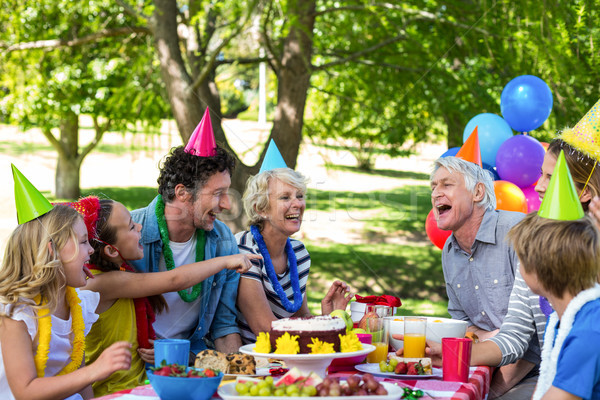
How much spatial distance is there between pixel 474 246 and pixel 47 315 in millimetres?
2269

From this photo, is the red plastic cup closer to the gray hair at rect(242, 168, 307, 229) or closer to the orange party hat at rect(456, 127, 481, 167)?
the gray hair at rect(242, 168, 307, 229)

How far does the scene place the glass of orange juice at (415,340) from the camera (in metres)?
2.74

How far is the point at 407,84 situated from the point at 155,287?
6141mm

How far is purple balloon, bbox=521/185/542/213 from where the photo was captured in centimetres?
507

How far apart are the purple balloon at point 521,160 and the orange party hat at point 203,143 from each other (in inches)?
98.5

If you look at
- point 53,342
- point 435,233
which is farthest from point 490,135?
point 53,342

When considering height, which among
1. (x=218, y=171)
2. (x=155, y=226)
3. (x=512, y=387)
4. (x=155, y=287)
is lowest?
(x=512, y=387)

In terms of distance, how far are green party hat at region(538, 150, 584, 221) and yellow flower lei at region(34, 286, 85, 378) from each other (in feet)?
5.96

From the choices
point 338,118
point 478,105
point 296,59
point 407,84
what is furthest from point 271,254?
point 338,118

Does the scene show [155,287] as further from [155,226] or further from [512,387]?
[512,387]

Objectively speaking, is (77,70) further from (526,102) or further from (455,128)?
(526,102)

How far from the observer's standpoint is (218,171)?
142 inches

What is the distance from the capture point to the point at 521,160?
496 cm

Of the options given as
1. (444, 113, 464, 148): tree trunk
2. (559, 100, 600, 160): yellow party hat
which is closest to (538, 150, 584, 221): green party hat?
(559, 100, 600, 160): yellow party hat
